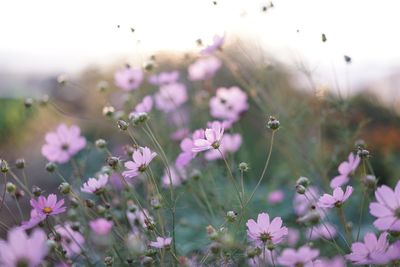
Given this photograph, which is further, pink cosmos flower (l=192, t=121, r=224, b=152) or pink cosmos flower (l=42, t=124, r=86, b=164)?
pink cosmos flower (l=42, t=124, r=86, b=164)

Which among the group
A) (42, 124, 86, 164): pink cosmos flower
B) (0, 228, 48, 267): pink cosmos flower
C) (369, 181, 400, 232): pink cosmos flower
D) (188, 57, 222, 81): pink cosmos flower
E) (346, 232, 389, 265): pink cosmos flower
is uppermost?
(0, 228, 48, 267): pink cosmos flower

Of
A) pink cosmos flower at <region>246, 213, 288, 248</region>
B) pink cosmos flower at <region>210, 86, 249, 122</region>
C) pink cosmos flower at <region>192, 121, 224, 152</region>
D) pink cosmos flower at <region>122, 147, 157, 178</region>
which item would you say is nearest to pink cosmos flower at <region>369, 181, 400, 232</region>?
pink cosmos flower at <region>246, 213, 288, 248</region>

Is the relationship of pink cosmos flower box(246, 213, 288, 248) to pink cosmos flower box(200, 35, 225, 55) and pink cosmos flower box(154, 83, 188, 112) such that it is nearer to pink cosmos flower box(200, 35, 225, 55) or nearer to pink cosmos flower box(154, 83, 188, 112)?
pink cosmos flower box(200, 35, 225, 55)

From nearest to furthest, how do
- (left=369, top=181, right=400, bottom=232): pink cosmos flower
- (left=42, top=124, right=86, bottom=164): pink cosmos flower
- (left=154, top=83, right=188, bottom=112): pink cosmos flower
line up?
(left=369, top=181, right=400, bottom=232): pink cosmos flower
(left=42, top=124, right=86, bottom=164): pink cosmos flower
(left=154, top=83, right=188, bottom=112): pink cosmos flower

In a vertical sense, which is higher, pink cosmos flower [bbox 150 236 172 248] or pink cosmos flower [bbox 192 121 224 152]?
pink cosmos flower [bbox 192 121 224 152]

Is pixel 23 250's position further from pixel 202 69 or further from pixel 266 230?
pixel 202 69
